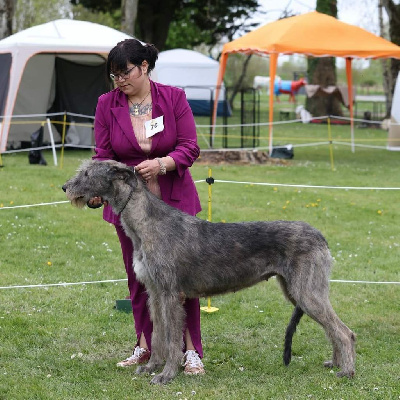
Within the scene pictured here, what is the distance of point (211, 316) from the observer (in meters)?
6.42

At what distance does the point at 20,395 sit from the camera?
14.9 ft

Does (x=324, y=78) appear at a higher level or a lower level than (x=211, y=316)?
higher

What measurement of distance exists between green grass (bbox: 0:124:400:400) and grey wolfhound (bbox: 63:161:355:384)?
35cm

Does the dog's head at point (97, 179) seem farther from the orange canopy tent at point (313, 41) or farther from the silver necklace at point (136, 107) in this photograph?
the orange canopy tent at point (313, 41)

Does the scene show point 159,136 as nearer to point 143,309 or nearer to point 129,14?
point 143,309

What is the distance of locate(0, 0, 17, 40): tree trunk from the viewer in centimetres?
1975

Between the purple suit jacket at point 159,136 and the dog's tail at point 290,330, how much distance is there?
113 centimetres

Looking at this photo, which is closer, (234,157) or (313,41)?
(234,157)

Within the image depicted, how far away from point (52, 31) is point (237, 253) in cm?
1370

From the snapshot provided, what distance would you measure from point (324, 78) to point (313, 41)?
1694cm

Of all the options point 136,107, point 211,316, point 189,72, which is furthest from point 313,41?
point 189,72

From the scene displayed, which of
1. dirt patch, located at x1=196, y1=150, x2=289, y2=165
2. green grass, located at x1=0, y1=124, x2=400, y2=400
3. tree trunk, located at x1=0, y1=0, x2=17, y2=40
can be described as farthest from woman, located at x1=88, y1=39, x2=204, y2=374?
tree trunk, located at x1=0, y1=0, x2=17, y2=40

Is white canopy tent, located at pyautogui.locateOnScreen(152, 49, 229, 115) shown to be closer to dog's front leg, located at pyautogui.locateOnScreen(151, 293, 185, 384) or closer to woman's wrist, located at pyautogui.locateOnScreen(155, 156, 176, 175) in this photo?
woman's wrist, located at pyautogui.locateOnScreen(155, 156, 176, 175)

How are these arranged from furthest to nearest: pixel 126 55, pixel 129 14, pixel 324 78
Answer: pixel 324 78 → pixel 129 14 → pixel 126 55
